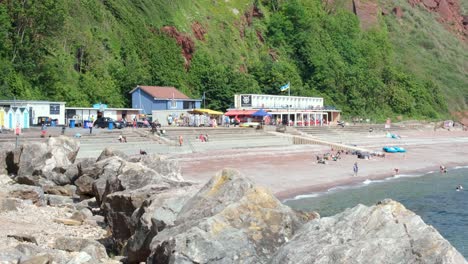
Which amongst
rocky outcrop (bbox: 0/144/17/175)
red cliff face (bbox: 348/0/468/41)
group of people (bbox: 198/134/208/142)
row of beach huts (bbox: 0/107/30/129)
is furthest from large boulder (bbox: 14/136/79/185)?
red cliff face (bbox: 348/0/468/41)

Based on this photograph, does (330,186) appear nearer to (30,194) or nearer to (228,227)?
(30,194)

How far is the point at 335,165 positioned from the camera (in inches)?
1761

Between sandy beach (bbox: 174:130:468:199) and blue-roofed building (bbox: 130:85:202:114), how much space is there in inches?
685

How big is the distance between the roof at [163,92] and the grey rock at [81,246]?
162 feet

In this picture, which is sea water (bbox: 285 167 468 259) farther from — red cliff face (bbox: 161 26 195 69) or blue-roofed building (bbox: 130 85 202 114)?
red cliff face (bbox: 161 26 195 69)

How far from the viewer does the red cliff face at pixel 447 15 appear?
137500 mm

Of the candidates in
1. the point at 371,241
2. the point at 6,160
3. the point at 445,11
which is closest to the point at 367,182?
the point at 6,160

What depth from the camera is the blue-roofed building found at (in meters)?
63.1

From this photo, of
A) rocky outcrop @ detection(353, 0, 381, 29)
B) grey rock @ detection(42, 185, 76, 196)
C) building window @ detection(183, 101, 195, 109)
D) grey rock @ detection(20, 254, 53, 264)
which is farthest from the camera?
rocky outcrop @ detection(353, 0, 381, 29)

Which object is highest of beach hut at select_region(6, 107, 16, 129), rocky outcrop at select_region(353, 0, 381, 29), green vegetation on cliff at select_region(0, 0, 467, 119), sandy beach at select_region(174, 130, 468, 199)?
rocky outcrop at select_region(353, 0, 381, 29)

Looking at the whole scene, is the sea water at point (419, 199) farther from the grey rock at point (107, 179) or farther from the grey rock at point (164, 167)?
the grey rock at point (107, 179)

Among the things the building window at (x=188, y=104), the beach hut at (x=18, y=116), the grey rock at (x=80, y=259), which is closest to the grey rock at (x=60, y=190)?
the grey rock at (x=80, y=259)

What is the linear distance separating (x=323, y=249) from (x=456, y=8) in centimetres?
14991

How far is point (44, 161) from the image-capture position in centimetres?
2703
